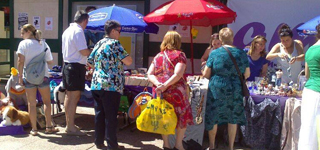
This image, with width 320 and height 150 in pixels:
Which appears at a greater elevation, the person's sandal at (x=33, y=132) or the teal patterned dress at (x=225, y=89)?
the teal patterned dress at (x=225, y=89)

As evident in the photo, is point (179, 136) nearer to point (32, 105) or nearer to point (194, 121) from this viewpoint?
point (194, 121)

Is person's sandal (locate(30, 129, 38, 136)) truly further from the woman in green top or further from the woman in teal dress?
the woman in green top

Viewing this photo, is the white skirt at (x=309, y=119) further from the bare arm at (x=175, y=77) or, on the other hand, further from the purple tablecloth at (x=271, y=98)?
the bare arm at (x=175, y=77)

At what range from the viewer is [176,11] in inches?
204

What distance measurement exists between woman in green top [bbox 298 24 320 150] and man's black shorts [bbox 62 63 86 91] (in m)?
2.85

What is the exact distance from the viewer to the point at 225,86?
370 centimetres

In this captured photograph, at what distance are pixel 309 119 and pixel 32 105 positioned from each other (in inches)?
145

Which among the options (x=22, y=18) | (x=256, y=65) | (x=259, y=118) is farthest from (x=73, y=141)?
(x=22, y=18)

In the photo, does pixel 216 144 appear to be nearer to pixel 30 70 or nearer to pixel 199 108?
pixel 199 108

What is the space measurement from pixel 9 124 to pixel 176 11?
10.2 ft

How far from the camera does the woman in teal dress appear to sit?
3.68m

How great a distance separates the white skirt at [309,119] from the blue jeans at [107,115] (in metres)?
2.13

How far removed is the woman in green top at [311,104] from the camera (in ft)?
9.73

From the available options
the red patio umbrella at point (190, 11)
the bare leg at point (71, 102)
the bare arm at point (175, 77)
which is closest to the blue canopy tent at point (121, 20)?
the red patio umbrella at point (190, 11)
